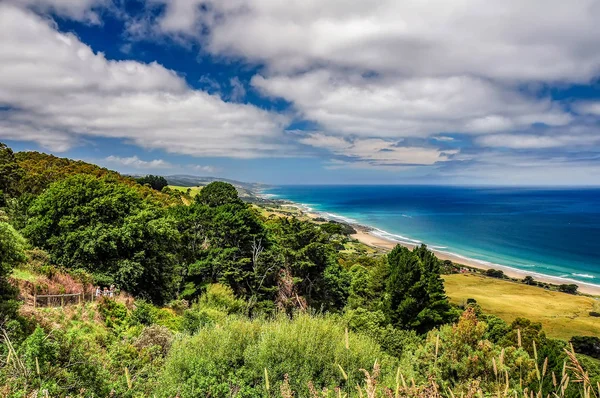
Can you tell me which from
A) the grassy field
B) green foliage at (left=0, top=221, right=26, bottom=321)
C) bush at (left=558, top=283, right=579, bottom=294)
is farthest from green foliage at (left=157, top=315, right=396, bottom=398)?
bush at (left=558, top=283, right=579, bottom=294)

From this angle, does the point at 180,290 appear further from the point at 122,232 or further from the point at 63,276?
the point at 63,276

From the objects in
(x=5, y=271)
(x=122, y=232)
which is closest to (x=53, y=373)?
(x=5, y=271)

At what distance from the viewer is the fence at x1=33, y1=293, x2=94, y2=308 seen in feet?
44.2

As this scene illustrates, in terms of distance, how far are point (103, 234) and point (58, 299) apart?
6.25 m

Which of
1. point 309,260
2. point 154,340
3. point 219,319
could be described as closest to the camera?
point 154,340

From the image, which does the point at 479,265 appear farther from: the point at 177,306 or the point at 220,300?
the point at 177,306

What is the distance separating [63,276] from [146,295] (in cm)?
567

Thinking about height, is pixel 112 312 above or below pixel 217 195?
below

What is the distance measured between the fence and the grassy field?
39456 mm

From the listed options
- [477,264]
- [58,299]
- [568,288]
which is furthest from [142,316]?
[477,264]

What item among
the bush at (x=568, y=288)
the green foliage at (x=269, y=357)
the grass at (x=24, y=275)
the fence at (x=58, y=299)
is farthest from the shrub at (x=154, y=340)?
the bush at (x=568, y=288)

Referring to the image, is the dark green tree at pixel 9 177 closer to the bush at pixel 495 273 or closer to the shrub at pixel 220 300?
the shrub at pixel 220 300

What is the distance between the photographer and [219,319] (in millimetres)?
16984

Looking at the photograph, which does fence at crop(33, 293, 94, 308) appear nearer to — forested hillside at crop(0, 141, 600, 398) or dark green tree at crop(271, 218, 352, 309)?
forested hillside at crop(0, 141, 600, 398)
